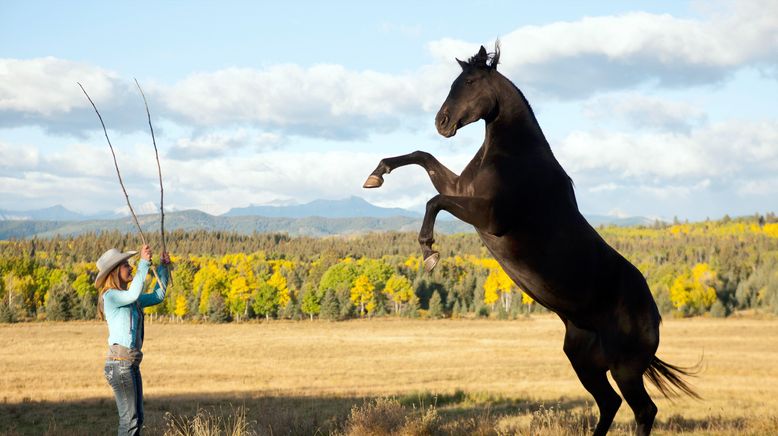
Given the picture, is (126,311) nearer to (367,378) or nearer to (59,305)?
(367,378)

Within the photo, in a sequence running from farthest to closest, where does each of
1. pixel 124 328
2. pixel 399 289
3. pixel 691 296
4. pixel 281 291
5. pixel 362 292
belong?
pixel 399 289, pixel 362 292, pixel 281 291, pixel 691 296, pixel 124 328

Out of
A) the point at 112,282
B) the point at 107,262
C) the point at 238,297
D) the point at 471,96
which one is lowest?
the point at 238,297

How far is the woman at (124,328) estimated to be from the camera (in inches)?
297

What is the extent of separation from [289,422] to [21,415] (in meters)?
18.2

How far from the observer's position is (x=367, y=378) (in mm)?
47906

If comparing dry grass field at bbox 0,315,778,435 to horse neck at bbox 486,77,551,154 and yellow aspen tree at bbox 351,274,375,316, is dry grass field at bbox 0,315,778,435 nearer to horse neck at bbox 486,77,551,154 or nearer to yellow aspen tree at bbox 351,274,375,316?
horse neck at bbox 486,77,551,154

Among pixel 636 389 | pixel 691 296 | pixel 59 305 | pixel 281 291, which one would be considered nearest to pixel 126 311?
pixel 636 389

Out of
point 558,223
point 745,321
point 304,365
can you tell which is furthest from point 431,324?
point 558,223

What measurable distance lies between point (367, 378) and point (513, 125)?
43474 millimetres

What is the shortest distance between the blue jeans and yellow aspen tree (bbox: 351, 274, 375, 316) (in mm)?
118709

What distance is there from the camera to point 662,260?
7416 inches

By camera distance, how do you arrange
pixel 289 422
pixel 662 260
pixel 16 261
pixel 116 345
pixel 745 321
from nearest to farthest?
pixel 116 345
pixel 289 422
pixel 745 321
pixel 16 261
pixel 662 260

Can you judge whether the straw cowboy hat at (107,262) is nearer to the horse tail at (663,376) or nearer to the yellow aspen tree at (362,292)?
the horse tail at (663,376)

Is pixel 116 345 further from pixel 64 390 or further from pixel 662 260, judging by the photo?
pixel 662 260
